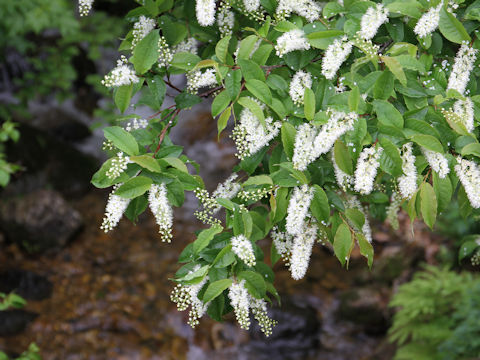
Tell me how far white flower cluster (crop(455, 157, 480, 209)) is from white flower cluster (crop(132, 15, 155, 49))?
130cm

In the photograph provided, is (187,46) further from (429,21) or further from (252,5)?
(429,21)

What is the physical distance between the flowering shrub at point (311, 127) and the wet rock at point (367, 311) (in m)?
3.47

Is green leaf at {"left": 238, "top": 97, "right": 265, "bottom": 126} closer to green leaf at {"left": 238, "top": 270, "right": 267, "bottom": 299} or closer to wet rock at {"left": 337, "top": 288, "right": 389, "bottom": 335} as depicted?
green leaf at {"left": 238, "top": 270, "right": 267, "bottom": 299}

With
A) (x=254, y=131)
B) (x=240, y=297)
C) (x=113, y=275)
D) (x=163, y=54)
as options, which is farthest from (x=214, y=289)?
(x=113, y=275)

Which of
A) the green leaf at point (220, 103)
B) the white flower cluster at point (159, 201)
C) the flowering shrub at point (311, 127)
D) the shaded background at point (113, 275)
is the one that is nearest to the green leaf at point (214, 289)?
the flowering shrub at point (311, 127)

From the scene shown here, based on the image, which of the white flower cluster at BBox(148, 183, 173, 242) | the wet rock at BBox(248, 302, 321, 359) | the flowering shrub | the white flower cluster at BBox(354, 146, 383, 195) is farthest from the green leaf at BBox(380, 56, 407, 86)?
the wet rock at BBox(248, 302, 321, 359)

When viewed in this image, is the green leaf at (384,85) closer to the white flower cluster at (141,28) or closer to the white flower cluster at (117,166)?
the white flower cluster at (117,166)

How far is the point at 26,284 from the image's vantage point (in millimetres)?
5262

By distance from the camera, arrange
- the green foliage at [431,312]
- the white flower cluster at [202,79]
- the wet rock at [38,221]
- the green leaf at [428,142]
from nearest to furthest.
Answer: the green leaf at [428,142]
the white flower cluster at [202,79]
the green foliage at [431,312]
the wet rock at [38,221]

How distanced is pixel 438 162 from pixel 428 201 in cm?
14

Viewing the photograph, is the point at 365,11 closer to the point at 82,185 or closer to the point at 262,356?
the point at 262,356

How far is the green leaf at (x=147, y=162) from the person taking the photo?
5.13ft

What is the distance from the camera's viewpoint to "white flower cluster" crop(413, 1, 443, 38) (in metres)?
1.69

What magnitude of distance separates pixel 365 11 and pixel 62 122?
23.3ft
